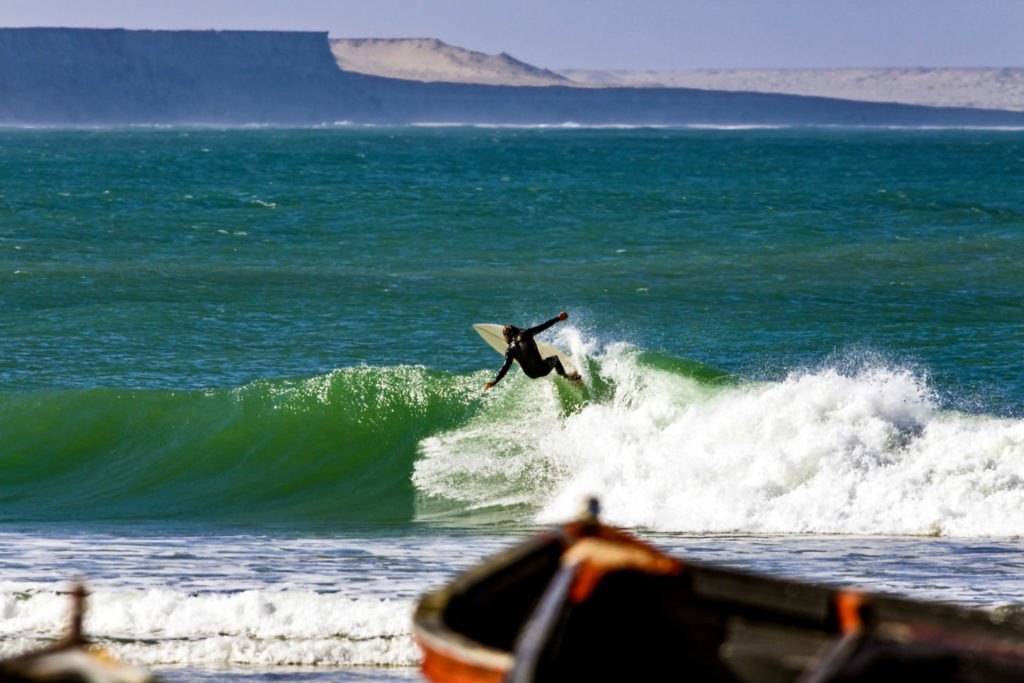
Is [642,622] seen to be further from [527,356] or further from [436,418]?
[436,418]

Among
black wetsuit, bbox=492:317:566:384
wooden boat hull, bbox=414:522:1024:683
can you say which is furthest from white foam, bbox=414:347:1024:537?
wooden boat hull, bbox=414:522:1024:683

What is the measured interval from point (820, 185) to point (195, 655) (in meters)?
62.1

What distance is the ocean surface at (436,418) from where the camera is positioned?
1148 centimetres

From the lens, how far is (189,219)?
47250 millimetres

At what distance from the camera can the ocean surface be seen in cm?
1148

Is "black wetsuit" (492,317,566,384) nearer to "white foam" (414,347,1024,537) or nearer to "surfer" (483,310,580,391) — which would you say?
"surfer" (483,310,580,391)

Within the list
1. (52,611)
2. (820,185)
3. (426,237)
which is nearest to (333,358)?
(52,611)

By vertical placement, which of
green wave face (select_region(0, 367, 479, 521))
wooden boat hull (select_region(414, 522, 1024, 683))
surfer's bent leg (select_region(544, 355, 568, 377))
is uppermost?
wooden boat hull (select_region(414, 522, 1024, 683))

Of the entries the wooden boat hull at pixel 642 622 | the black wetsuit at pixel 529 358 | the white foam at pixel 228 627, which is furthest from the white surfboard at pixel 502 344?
the wooden boat hull at pixel 642 622

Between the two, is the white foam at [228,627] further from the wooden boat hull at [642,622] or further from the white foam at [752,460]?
the white foam at [752,460]

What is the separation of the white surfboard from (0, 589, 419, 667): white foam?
957cm

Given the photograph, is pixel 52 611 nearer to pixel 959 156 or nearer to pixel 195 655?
pixel 195 655

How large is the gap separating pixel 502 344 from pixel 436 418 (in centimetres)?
176

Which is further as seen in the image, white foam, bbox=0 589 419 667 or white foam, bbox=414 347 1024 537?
white foam, bbox=414 347 1024 537
